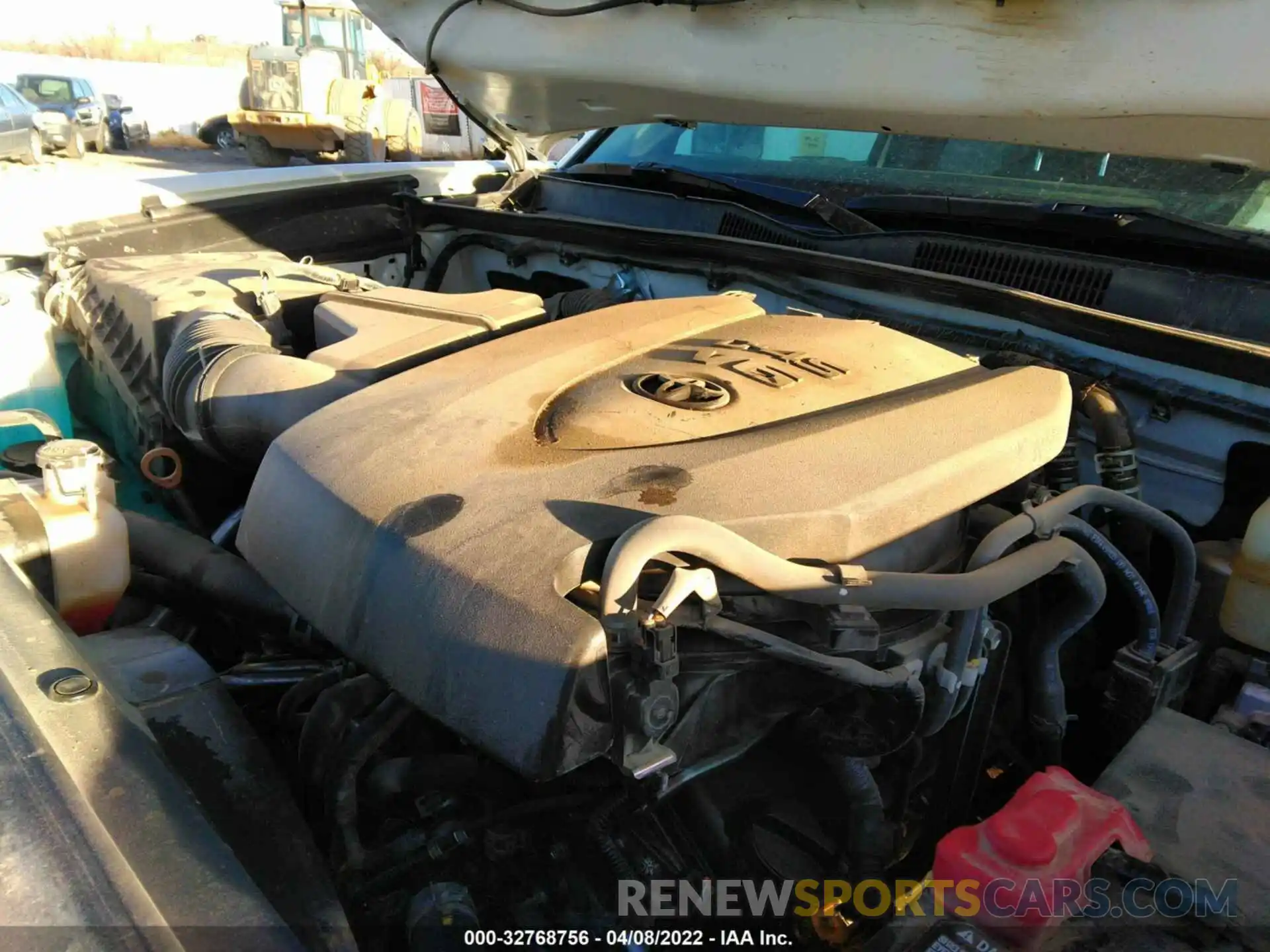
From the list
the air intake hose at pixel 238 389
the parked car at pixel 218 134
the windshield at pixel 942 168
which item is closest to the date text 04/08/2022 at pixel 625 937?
the air intake hose at pixel 238 389

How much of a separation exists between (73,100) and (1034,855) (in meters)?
19.5

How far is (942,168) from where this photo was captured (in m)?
2.36

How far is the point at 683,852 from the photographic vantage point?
46.9 inches

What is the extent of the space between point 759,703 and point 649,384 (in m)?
0.52

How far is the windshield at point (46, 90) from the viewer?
53.2 ft

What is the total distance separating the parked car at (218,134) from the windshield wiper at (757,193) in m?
17.6

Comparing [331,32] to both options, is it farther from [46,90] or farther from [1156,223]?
[1156,223]

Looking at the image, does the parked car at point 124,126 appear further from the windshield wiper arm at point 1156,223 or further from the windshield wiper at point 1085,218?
the windshield wiper arm at point 1156,223

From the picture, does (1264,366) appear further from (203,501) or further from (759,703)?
(203,501)

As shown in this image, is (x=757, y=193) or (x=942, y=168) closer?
(x=942, y=168)

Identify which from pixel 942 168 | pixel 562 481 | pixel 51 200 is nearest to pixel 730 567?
pixel 562 481
